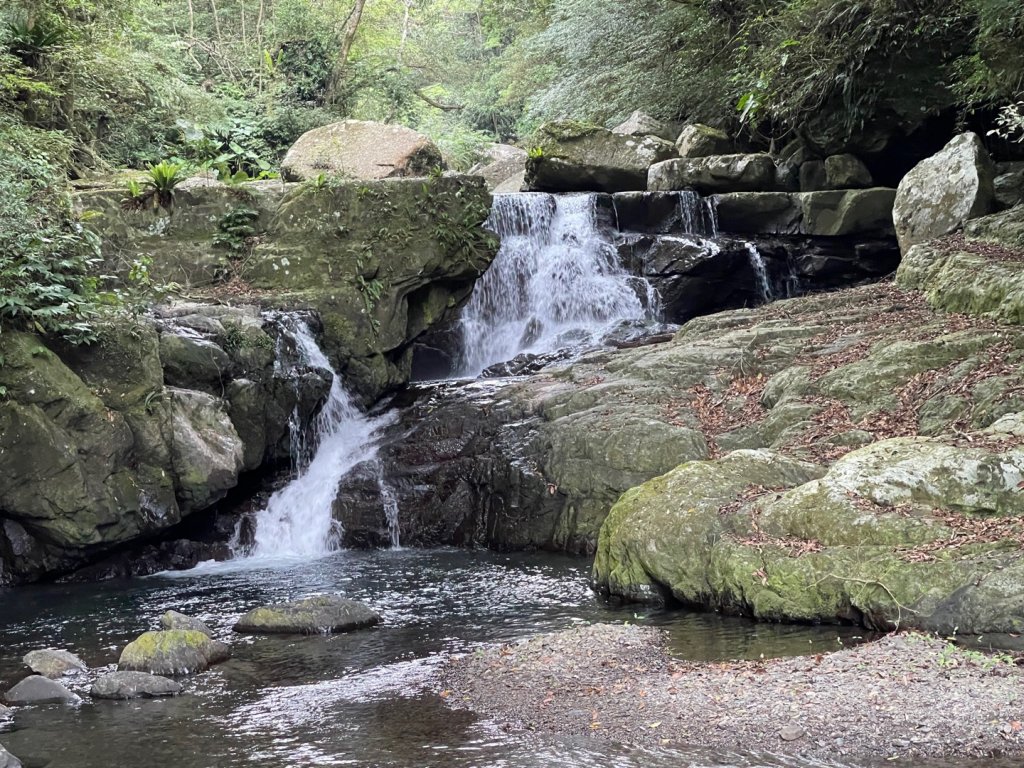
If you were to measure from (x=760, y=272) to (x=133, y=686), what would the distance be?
15120mm

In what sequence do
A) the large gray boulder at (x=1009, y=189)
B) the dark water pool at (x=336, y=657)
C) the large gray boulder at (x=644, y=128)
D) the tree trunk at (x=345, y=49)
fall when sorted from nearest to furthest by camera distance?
the dark water pool at (x=336, y=657)
the large gray boulder at (x=1009, y=189)
the large gray boulder at (x=644, y=128)
the tree trunk at (x=345, y=49)

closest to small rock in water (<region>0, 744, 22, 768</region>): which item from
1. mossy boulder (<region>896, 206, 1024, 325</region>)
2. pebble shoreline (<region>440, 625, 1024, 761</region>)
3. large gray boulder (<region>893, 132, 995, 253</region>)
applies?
pebble shoreline (<region>440, 625, 1024, 761</region>)

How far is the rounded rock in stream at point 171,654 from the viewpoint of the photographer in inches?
293

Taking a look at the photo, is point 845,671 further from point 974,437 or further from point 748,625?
point 974,437

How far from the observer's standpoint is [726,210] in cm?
1970

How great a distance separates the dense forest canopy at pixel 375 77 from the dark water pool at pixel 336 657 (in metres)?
3.57

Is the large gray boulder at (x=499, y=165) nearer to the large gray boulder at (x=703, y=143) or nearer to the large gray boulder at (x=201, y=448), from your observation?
the large gray boulder at (x=703, y=143)

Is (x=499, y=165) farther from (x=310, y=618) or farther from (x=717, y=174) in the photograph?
(x=310, y=618)

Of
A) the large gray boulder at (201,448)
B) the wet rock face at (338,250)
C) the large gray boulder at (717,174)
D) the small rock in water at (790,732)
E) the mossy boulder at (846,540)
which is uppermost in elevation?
the large gray boulder at (717,174)

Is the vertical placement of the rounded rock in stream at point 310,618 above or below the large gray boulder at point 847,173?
below

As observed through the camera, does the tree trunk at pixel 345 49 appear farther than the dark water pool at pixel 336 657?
Yes

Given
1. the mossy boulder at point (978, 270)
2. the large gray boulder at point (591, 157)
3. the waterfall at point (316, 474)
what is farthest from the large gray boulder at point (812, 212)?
the waterfall at point (316, 474)

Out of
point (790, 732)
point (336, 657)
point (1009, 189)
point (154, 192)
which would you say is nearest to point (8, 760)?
point (336, 657)

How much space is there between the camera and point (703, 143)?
21.8 metres
